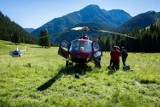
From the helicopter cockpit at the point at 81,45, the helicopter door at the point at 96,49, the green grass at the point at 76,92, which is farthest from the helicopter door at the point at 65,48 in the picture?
the green grass at the point at 76,92

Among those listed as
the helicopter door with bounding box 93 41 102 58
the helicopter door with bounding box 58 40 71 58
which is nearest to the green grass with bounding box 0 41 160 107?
the helicopter door with bounding box 58 40 71 58

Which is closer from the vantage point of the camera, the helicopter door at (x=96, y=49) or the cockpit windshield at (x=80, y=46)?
the cockpit windshield at (x=80, y=46)

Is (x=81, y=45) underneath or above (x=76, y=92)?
above

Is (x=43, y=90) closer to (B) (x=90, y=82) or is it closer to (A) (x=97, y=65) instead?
(B) (x=90, y=82)

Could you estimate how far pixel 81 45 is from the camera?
885 inches

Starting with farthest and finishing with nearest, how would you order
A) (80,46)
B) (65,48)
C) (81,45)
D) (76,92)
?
(65,48) → (81,45) → (80,46) → (76,92)

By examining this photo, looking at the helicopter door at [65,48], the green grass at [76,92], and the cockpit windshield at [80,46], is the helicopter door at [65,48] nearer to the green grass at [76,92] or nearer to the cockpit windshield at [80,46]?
the cockpit windshield at [80,46]

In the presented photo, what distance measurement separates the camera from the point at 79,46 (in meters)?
22.4

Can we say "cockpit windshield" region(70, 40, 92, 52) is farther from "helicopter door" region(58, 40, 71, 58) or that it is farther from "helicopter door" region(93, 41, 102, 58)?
"helicopter door" region(93, 41, 102, 58)

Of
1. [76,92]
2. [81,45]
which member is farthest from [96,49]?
[76,92]

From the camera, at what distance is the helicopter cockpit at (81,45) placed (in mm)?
22291

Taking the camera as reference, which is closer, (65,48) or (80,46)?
(80,46)

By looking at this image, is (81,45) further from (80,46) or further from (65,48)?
(65,48)

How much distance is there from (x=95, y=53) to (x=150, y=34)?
107 m
